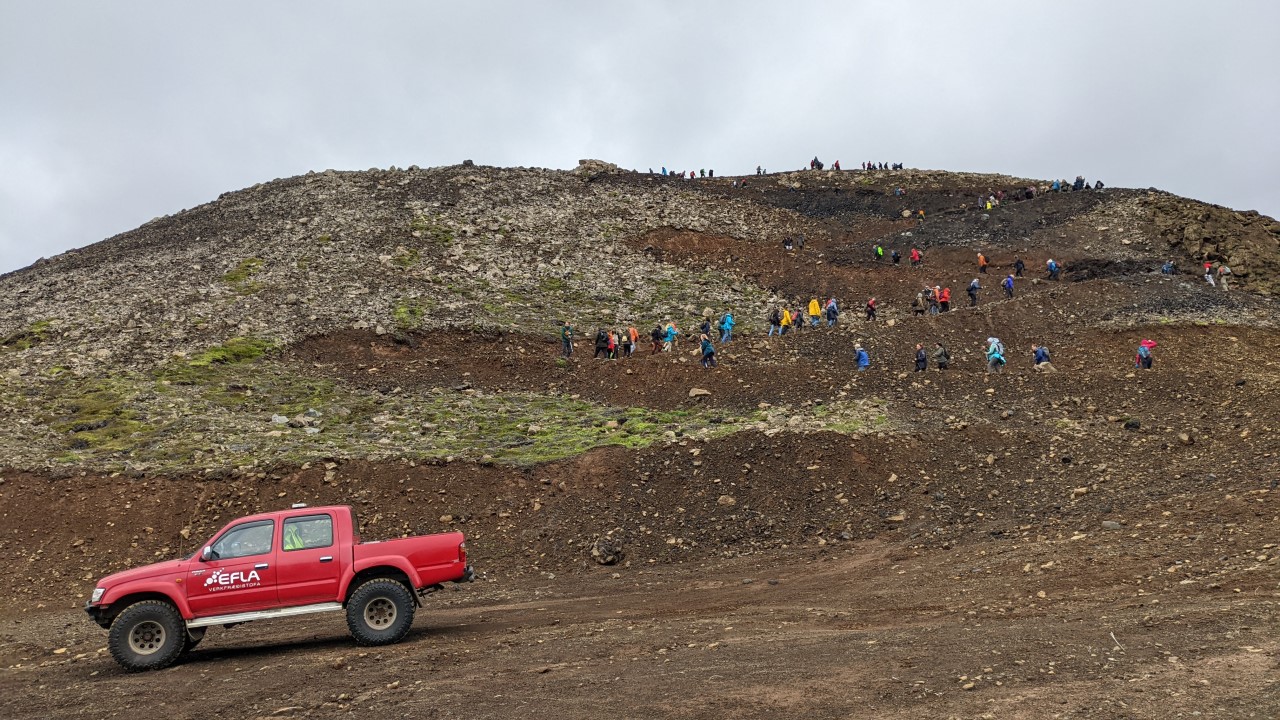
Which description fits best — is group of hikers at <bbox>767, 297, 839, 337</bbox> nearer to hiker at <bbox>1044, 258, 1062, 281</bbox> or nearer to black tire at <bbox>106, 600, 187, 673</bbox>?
hiker at <bbox>1044, 258, 1062, 281</bbox>

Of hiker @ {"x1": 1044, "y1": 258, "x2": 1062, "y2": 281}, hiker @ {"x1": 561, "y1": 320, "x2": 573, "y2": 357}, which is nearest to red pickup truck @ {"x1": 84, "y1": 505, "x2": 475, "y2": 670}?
hiker @ {"x1": 561, "y1": 320, "x2": 573, "y2": 357}

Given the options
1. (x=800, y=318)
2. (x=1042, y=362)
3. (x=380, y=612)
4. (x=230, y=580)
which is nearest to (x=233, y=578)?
(x=230, y=580)

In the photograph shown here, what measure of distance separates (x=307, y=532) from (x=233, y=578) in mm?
1159

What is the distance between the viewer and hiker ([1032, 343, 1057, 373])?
28672mm

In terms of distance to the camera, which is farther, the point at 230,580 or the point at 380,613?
the point at 380,613

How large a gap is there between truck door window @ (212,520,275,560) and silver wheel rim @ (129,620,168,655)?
4.05ft

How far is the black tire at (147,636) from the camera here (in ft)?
42.0

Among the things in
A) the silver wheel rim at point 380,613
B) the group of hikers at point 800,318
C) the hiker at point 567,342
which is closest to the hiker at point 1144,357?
the group of hikers at point 800,318

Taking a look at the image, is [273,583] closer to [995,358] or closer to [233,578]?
[233,578]

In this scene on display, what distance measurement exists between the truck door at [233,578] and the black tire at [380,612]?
121 cm

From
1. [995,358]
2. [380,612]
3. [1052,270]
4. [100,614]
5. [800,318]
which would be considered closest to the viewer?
[100,614]

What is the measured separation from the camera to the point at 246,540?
44.3ft

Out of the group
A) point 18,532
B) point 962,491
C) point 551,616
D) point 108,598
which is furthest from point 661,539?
point 18,532

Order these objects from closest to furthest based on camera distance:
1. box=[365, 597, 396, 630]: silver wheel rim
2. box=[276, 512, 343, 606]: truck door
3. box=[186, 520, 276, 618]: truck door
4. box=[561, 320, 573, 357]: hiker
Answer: box=[186, 520, 276, 618]: truck door, box=[276, 512, 343, 606]: truck door, box=[365, 597, 396, 630]: silver wheel rim, box=[561, 320, 573, 357]: hiker
